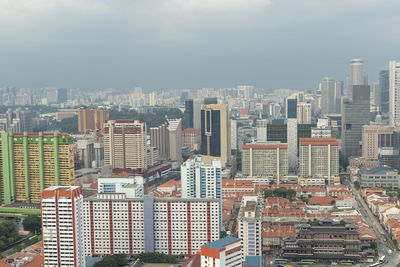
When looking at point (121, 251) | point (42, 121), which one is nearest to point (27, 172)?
point (121, 251)

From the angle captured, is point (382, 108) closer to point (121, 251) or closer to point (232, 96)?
point (232, 96)

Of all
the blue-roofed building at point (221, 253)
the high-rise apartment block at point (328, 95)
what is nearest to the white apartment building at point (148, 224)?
the blue-roofed building at point (221, 253)

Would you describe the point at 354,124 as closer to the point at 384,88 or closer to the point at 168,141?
the point at 168,141

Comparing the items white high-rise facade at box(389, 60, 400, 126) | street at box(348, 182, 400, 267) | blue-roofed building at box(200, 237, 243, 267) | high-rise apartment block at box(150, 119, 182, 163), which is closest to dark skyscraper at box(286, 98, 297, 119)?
white high-rise facade at box(389, 60, 400, 126)

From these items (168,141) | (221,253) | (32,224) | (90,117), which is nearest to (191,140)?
(168,141)

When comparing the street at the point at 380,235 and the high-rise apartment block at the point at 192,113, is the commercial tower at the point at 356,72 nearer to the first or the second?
the high-rise apartment block at the point at 192,113

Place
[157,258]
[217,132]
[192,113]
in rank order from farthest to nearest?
1. [192,113]
2. [217,132]
3. [157,258]
